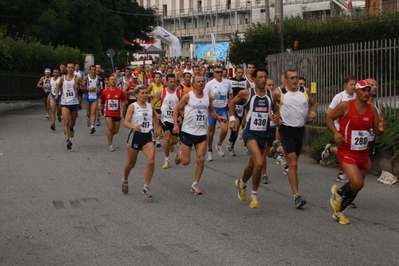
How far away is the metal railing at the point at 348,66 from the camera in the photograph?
45.0ft

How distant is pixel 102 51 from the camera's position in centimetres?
5809

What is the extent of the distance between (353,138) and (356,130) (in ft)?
0.35

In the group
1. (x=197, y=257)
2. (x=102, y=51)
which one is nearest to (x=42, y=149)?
(x=197, y=257)

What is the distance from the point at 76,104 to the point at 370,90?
10.5m

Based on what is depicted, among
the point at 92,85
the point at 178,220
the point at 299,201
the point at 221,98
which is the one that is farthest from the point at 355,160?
the point at 92,85

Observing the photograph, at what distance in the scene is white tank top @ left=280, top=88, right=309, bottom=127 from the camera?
10477mm

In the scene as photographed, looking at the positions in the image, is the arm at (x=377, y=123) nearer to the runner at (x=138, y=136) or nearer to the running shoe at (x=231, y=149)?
the runner at (x=138, y=136)

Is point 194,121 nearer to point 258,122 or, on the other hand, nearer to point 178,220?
point 258,122

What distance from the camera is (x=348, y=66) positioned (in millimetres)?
15359

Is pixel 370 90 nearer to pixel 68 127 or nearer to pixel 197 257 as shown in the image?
pixel 197 257

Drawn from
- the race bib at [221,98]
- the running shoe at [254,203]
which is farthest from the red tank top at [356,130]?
the race bib at [221,98]

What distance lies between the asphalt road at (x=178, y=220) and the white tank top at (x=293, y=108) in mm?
1200

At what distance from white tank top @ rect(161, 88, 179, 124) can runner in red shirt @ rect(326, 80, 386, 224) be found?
6.30 meters

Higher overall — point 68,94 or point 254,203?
point 68,94
